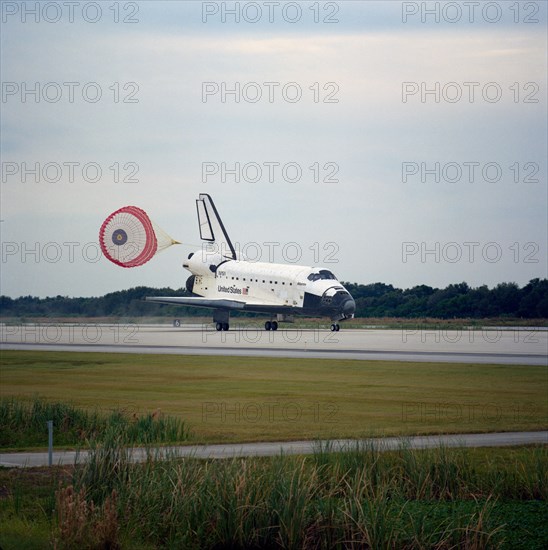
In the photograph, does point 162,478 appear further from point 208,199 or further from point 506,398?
point 208,199

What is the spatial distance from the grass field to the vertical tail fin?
3902cm

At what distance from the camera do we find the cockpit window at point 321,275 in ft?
240

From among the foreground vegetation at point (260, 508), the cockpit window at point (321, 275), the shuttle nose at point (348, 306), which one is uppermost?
the cockpit window at point (321, 275)

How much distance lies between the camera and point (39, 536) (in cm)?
1512

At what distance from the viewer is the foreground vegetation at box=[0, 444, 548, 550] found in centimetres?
1468

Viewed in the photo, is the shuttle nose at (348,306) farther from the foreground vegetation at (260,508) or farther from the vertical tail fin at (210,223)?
the foreground vegetation at (260,508)

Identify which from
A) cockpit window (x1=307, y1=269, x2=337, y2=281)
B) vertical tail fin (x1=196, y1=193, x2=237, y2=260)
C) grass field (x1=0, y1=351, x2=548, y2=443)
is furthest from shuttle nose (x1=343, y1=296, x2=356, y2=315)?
grass field (x1=0, y1=351, x2=548, y2=443)

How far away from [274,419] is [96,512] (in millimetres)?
12860

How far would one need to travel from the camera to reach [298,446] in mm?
22531

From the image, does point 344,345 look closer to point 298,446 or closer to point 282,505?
point 298,446

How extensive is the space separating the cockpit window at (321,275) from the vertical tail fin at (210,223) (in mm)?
14013

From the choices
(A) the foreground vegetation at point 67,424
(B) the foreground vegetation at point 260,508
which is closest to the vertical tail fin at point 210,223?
(A) the foreground vegetation at point 67,424

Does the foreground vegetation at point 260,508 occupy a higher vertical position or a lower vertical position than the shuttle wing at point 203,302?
lower

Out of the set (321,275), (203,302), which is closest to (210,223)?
(203,302)
